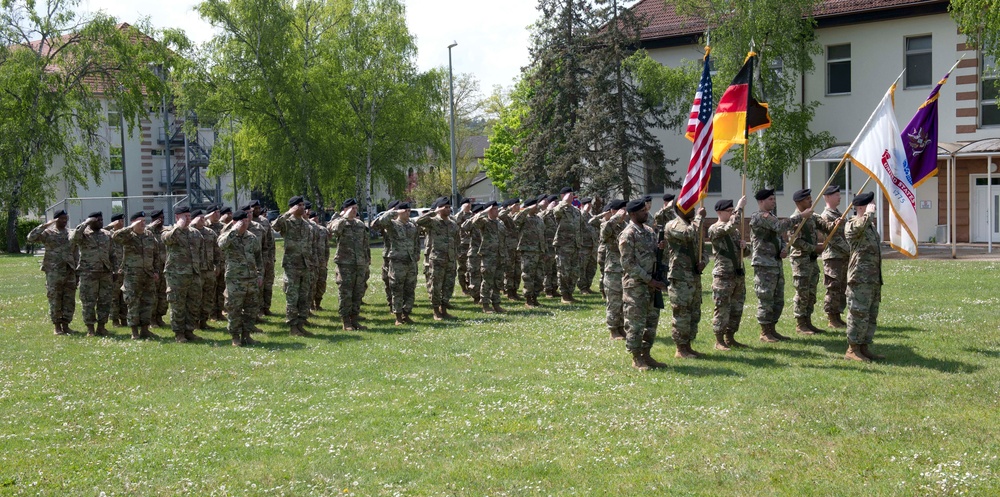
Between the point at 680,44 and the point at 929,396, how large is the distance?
2900 cm

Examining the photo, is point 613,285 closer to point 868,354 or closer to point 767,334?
point 767,334

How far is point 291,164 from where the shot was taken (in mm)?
41281

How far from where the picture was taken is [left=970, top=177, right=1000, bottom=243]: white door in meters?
31.4

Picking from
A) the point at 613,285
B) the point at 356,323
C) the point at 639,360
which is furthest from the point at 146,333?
the point at 639,360

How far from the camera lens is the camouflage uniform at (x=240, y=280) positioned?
13.5 metres

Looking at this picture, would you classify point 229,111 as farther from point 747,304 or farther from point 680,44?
point 747,304

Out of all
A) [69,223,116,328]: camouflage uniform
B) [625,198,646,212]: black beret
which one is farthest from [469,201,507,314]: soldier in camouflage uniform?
[69,223,116,328]: camouflage uniform

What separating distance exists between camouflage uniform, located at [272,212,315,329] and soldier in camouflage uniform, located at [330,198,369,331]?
71 centimetres

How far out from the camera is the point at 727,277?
12.2 meters

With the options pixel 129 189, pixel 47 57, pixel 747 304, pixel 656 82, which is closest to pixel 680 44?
pixel 656 82

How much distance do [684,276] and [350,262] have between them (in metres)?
6.42

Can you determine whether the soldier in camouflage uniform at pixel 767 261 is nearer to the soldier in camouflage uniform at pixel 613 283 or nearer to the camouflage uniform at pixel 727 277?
the camouflage uniform at pixel 727 277

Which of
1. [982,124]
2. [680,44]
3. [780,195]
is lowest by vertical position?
[780,195]

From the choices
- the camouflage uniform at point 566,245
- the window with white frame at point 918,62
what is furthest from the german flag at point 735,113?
the window with white frame at point 918,62
